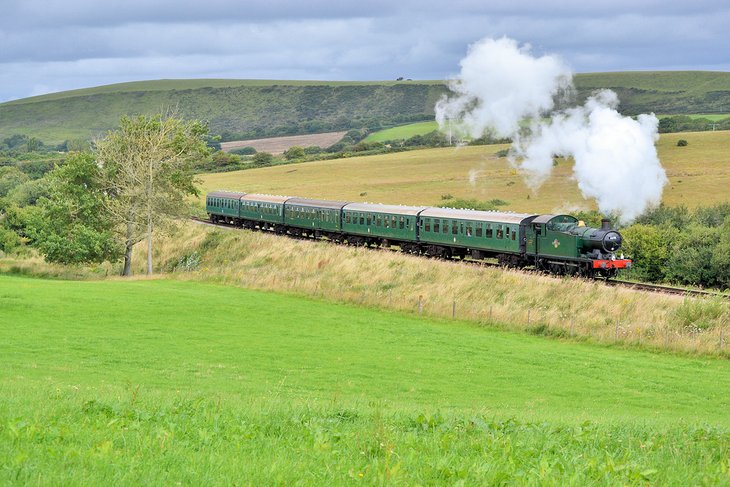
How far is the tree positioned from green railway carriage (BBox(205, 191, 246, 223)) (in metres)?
11.0

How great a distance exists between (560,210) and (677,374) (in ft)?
166

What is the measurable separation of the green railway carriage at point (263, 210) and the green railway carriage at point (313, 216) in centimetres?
119

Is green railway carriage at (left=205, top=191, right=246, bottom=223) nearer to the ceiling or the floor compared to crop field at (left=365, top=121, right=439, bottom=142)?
nearer to the floor

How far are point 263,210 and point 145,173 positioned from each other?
42.4 ft

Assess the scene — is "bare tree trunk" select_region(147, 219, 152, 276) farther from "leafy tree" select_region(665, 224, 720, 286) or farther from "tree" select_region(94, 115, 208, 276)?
"leafy tree" select_region(665, 224, 720, 286)

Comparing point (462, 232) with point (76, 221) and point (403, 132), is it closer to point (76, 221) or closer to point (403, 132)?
point (76, 221)

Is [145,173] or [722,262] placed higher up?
[145,173]

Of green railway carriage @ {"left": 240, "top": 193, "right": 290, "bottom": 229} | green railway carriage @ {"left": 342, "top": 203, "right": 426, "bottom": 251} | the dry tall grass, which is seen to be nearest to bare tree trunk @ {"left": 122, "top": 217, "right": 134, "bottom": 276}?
the dry tall grass

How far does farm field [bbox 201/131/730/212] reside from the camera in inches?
3356

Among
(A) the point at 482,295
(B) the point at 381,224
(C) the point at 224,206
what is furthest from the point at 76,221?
(A) the point at 482,295

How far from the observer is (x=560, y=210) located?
77.1 m

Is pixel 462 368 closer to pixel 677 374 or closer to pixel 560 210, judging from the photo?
pixel 677 374

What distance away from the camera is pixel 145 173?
210ft

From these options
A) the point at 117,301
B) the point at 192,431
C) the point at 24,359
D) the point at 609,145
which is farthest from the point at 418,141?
the point at 192,431
